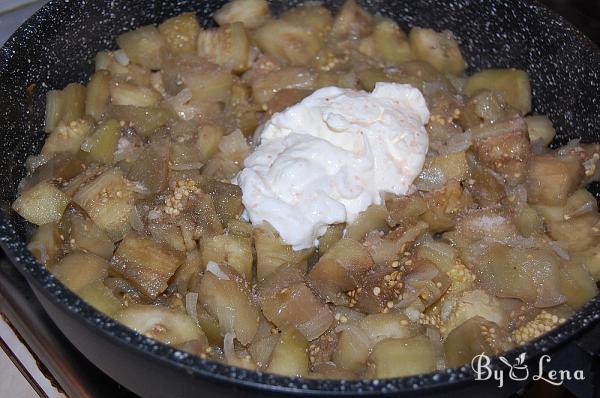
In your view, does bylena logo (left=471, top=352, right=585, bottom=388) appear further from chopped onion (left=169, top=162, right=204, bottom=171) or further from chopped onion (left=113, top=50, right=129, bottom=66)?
chopped onion (left=113, top=50, right=129, bottom=66)

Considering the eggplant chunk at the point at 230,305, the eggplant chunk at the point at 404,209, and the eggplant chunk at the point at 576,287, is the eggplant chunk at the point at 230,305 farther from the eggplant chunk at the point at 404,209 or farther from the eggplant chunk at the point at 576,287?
the eggplant chunk at the point at 576,287

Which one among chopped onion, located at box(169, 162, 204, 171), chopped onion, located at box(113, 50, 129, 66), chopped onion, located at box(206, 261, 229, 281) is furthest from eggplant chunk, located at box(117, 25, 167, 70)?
chopped onion, located at box(206, 261, 229, 281)

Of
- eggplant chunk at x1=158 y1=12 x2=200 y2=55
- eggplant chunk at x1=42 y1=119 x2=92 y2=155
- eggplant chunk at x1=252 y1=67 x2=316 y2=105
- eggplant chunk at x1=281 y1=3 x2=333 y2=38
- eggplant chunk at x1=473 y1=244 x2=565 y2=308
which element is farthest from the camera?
eggplant chunk at x1=281 y1=3 x2=333 y2=38

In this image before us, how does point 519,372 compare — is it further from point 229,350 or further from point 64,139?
point 64,139

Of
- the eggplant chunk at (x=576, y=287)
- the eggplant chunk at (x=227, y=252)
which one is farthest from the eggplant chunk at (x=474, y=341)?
the eggplant chunk at (x=227, y=252)

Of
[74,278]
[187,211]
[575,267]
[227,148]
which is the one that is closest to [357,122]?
[227,148]

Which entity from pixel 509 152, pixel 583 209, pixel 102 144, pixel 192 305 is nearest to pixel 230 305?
pixel 192 305

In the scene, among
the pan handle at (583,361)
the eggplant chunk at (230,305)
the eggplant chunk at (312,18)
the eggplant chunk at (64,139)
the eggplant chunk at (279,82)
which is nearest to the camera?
the pan handle at (583,361)
